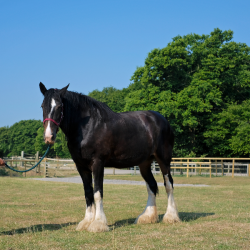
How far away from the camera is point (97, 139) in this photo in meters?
6.73

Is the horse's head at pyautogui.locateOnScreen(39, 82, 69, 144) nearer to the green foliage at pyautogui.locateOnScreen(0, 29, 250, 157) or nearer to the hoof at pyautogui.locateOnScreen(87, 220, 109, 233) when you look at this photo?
the hoof at pyautogui.locateOnScreen(87, 220, 109, 233)

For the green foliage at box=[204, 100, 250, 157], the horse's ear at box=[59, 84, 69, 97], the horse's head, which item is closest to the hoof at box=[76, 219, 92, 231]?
the horse's head

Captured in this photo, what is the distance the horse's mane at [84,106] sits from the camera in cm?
669

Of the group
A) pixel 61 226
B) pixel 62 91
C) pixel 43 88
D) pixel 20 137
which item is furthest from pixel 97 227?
pixel 20 137

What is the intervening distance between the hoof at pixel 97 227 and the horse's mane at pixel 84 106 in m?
1.98

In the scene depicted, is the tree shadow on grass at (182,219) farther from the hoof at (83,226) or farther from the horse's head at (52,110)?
the horse's head at (52,110)

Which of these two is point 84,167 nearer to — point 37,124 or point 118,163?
point 118,163

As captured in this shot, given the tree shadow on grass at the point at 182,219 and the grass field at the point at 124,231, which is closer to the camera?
the grass field at the point at 124,231

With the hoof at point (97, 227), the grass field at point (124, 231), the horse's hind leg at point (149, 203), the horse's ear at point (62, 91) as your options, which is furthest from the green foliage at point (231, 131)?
the horse's ear at point (62, 91)

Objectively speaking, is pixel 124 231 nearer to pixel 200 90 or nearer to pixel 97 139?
pixel 97 139

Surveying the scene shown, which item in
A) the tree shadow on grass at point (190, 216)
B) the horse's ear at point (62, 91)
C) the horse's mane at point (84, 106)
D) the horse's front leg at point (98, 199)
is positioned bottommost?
the tree shadow on grass at point (190, 216)

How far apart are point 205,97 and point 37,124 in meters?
80.4

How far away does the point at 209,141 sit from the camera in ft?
121

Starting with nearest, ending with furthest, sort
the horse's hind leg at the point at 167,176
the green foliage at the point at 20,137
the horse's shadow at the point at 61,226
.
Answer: the horse's shadow at the point at 61,226
the horse's hind leg at the point at 167,176
the green foliage at the point at 20,137
